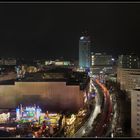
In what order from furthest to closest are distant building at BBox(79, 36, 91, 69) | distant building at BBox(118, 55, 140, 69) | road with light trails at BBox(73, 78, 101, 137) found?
distant building at BBox(118, 55, 140, 69) → distant building at BBox(79, 36, 91, 69) → road with light trails at BBox(73, 78, 101, 137)

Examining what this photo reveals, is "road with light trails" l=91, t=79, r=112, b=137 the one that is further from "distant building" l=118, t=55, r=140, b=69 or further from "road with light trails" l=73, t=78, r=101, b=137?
"distant building" l=118, t=55, r=140, b=69

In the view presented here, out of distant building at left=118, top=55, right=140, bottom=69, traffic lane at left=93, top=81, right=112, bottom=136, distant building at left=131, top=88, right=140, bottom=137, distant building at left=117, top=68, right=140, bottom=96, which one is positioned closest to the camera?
distant building at left=131, top=88, right=140, bottom=137

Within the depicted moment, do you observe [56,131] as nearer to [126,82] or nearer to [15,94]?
[15,94]

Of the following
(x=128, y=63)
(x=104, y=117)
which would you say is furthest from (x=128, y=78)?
(x=104, y=117)

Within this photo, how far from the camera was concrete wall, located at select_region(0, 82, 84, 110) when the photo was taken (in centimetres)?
464

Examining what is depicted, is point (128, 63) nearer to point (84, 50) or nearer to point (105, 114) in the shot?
point (84, 50)

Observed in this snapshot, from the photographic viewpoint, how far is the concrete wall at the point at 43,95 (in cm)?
464

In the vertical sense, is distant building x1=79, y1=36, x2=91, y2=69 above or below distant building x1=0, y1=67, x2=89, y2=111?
above

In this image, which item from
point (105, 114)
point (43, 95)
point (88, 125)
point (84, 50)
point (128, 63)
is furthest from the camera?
point (128, 63)

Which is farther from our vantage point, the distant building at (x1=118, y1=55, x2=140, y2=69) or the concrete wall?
the distant building at (x1=118, y1=55, x2=140, y2=69)

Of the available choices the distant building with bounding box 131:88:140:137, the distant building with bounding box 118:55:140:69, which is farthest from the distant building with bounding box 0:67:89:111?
the distant building with bounding box 131:88:140:137

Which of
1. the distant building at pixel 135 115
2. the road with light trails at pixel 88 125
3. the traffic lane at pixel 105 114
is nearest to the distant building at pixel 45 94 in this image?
the road with light trails at pixel 88 125

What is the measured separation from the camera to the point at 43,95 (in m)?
4.85

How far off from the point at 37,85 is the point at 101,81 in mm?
1851
